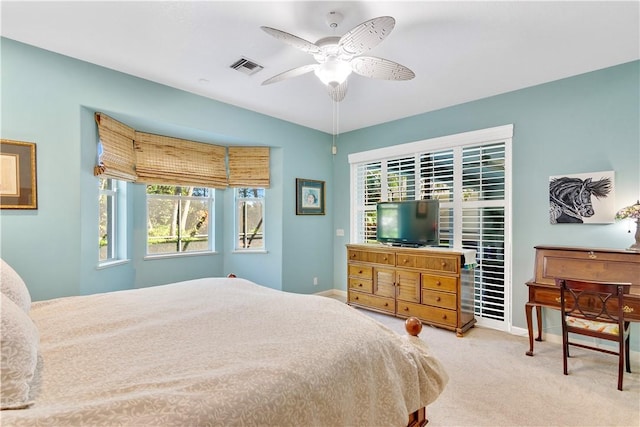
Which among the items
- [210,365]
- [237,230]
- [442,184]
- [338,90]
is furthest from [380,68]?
[237,230]

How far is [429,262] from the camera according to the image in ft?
11.5

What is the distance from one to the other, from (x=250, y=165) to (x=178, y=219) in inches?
50.8

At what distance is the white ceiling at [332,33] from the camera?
2023mm

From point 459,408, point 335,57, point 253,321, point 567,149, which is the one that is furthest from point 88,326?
point 567,149

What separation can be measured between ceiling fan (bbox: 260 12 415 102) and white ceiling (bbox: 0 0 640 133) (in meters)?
0.25

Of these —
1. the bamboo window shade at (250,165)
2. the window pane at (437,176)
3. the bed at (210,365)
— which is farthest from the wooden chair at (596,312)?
the bamboo window shade at (250,165)

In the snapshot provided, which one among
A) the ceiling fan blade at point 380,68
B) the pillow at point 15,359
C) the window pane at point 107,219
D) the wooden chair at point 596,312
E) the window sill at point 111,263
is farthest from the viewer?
the window pane at point 107,219

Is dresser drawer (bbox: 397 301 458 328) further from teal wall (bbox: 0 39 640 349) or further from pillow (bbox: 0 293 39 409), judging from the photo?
pillow (bbox: 0 293 39 409)

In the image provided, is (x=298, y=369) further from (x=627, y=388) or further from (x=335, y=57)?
(x=627, y=388)

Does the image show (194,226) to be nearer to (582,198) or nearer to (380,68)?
(380,68)

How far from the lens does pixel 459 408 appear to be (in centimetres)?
207

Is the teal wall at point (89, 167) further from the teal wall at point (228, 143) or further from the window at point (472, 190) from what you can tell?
the window at point (472, 190)

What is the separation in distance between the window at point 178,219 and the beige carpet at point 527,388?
136 inches

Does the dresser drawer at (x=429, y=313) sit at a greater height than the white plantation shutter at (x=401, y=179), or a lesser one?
lesser
